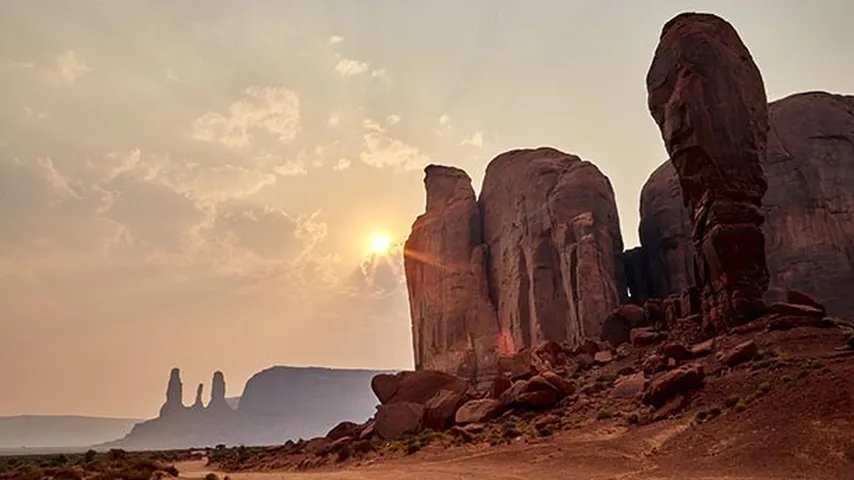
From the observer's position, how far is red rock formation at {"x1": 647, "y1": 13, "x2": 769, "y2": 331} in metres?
31.7

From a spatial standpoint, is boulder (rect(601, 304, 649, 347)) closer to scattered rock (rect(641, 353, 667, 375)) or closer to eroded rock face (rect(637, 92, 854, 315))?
eroded rock face (rect(637, 92, 854, 315))

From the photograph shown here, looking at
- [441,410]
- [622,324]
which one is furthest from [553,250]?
[441,410]

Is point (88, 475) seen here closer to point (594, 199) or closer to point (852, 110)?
point (594, 199)

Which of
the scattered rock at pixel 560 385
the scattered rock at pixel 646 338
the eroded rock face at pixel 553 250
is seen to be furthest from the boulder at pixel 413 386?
the eroded rock face at pixel 553 250

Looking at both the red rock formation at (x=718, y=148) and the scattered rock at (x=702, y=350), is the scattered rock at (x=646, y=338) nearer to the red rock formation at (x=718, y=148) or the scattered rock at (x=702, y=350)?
the red rock formation at (x=718, y=148)

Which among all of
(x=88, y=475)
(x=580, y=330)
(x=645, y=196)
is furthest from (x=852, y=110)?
(x=88, y=475)

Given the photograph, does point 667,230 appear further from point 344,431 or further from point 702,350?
point 344,431

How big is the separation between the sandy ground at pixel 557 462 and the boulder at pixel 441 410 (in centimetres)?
→ 541

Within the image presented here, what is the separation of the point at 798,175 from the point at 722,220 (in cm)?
2619

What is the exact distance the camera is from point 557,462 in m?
19.1

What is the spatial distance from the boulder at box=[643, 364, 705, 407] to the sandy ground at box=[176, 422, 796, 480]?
2.31 metres

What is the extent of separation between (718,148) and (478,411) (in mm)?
20821

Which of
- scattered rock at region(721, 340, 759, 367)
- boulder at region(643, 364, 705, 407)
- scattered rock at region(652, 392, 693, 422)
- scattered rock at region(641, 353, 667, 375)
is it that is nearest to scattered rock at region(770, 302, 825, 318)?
scattered rock at region(721, 340, 759, 367)

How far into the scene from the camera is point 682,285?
176 feet
